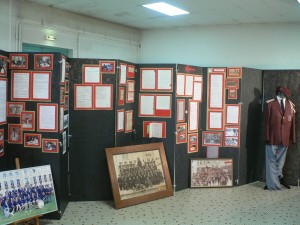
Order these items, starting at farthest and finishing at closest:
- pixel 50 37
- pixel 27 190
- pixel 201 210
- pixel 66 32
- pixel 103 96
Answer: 1. pixel 66 32
2. pixel 50 37
3. pixel 103 96
4. pixel 201 210
5. pixel 27 190

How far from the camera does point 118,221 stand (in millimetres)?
4074

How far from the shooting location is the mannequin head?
17.7 ft

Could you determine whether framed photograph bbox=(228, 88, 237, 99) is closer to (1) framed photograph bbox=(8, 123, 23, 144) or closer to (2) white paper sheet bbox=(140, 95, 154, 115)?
(2) white paper sheet bbox=(140, 95, 154, 115)

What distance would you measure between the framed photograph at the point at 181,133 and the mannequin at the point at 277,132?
50.6 inches

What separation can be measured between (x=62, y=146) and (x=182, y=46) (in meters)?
3.95

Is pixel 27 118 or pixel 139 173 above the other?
pixel 27 118

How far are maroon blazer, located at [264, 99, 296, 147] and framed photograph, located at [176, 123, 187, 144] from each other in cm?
128

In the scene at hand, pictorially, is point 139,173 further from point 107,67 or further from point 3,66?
point 3,66

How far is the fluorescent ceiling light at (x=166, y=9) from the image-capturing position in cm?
538

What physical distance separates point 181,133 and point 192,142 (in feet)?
1.07

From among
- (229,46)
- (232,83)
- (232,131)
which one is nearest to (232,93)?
(232,83)

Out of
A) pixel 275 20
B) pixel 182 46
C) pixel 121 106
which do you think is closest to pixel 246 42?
pixel 275 20

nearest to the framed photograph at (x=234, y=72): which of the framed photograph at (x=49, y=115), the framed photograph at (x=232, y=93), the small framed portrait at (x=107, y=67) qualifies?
the framed photograph at (x=232, y=93)

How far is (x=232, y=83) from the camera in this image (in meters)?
5.45
